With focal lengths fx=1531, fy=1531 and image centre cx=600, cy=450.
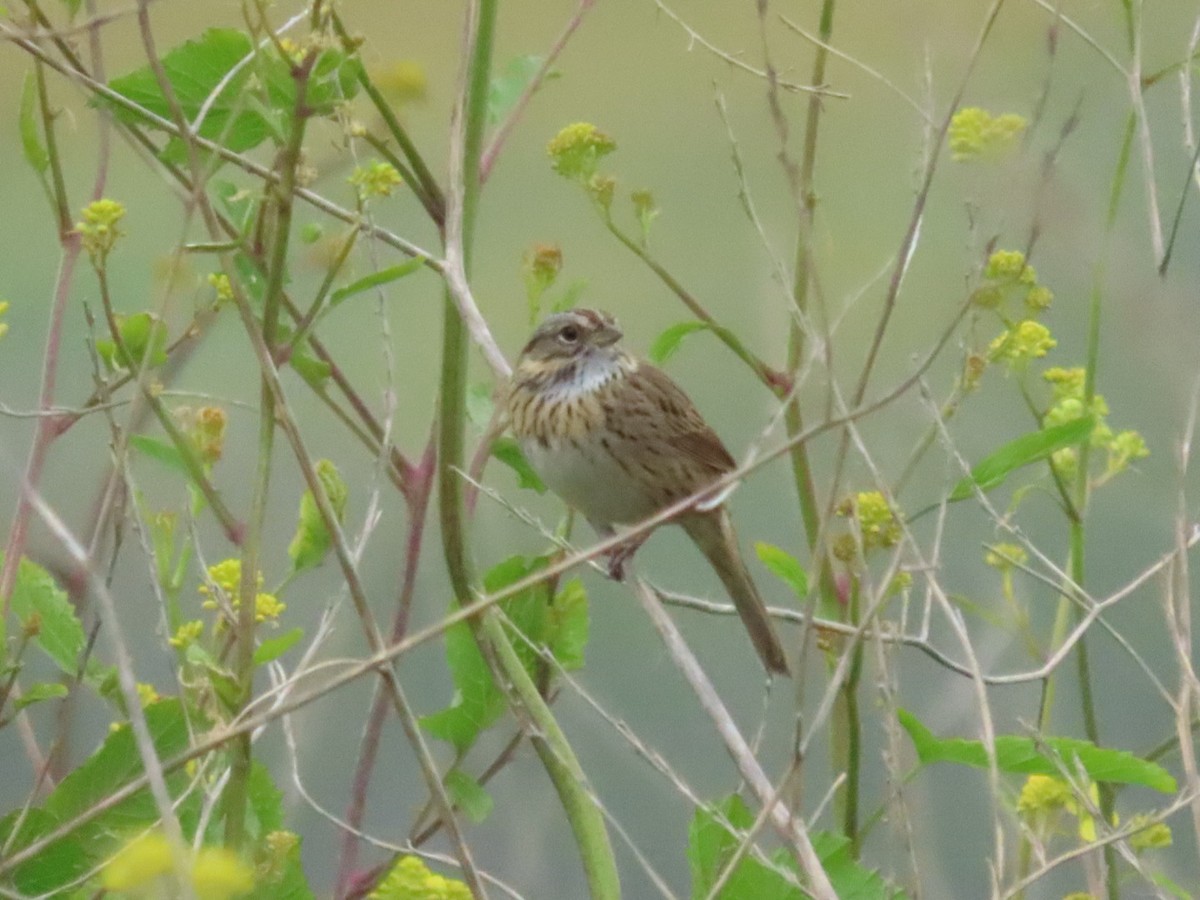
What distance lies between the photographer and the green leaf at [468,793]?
1172mm

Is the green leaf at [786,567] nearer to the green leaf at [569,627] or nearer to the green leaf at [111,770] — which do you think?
the green leaf at [569,627]

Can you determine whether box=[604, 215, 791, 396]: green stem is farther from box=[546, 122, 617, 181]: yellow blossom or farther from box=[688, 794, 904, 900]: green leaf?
box=[688, 794, 904, 900]: green leaf

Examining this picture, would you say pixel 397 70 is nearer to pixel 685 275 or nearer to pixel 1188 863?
pixel 685 275

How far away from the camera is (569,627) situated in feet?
4.07

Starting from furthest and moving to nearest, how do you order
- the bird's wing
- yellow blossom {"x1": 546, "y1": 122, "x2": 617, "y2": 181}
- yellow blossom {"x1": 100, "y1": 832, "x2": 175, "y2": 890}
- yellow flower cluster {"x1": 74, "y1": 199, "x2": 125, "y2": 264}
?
the bird's wing, yellow blossom {"x1": 546, "y1": 122, "x2": 617, "y2": 181}, yellow flower cluster {"x1": 74, "y1": 199, "x2": 125, "y2": 264}, yellow blossom {"x1": 100, "y1": 832, "x2": 175, "y2": 890}

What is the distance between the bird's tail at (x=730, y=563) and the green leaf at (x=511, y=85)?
0.54 m

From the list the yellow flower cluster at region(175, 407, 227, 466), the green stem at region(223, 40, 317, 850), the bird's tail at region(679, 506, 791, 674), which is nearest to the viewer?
the green stem at region(223, 40, 317, 850)

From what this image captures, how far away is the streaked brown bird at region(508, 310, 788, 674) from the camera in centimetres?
168

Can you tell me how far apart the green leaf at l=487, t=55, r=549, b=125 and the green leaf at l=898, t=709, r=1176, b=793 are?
570 millimetres

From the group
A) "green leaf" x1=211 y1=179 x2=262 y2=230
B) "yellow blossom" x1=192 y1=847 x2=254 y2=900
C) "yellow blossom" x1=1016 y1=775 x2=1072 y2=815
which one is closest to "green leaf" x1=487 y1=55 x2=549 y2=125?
"green leaf" x1=211 y1=179 x2=262 y2=230

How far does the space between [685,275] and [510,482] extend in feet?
1.25

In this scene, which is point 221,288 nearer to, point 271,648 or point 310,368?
point 310,368

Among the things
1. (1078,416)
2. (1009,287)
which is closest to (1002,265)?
(1009,287)

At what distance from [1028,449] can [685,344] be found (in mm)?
1042
